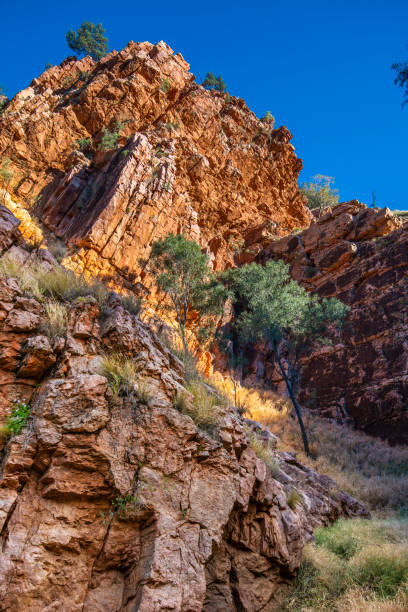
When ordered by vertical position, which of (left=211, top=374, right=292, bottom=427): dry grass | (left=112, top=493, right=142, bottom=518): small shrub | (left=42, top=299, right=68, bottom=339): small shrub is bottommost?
(left=112, top=493, right=142, bottom=518): small shrub

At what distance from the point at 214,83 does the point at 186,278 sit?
32.0 metres

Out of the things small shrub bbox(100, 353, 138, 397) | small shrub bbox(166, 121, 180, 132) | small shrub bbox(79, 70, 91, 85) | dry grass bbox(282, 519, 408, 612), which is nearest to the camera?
dry grass bbox(282, 519, 408, 612)

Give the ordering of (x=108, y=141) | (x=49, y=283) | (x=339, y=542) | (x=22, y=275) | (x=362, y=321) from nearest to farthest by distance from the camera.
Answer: (x=22, y=275)
(x=49, y=283)
(x=339, y=542)
(x=362, y=321)
(x=108, y=141)

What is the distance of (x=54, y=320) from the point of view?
4363 millimetres

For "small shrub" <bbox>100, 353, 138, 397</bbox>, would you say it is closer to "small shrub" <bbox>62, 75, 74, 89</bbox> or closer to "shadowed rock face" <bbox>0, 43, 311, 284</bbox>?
"shadowed rock face" <bbox>0, 43, 311, 284</bbox>

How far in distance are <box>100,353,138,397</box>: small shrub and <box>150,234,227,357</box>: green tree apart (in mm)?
14410

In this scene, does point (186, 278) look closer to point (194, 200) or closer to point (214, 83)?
point (194, 200)

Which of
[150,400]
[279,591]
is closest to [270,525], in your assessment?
[279,591]

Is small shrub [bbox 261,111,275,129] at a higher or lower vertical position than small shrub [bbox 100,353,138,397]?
higher

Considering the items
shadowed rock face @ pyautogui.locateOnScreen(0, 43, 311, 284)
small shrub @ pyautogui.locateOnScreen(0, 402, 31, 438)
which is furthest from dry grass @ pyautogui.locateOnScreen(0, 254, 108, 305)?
shadowed rock face @ pyautogui.locateOnScreen(0, 43, 311, 284)

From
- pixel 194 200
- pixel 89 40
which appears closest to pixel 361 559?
pixel 194 200

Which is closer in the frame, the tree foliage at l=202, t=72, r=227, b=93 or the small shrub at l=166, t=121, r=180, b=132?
the small shrub at l=166, t=121, r=180, b=132

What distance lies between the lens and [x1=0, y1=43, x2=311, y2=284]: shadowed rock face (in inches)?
934

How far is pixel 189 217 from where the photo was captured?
1086 inches
